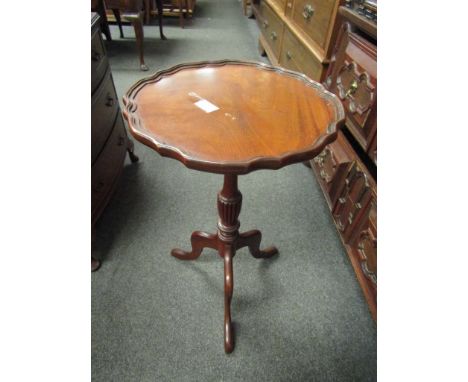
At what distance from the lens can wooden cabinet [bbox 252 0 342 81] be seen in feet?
5.27

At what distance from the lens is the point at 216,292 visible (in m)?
1.26

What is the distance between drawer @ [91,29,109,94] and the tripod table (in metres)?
0.48

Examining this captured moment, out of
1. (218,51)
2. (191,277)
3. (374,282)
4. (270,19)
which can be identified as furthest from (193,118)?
(218,51)

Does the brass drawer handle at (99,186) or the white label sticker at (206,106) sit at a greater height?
the white label sticker at (206,106)

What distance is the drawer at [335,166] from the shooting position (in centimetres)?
135

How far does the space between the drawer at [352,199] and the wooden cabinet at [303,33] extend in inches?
29.1

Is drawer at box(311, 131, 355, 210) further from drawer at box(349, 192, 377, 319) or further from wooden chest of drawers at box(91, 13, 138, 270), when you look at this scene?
wooden chest of drawers at box(91, 13, 138, 270)

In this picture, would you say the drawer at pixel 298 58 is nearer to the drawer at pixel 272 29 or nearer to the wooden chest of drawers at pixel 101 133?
the drawer at pixel 272 29

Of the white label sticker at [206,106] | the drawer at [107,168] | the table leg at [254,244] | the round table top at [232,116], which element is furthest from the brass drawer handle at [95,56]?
the table leg at [254,244]

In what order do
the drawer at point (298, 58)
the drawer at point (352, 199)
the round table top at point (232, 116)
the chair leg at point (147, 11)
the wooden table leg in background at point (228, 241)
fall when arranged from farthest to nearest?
the chair leg at point (147, 11) < the drawer at point (298, 58) < the drawer at point (352, 199) < the wooden table leg in background at point (228, 241) < the round table top at point (232, 116)

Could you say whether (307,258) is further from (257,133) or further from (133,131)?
(133,131)

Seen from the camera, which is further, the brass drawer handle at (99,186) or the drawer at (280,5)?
the drawer at (280,5)

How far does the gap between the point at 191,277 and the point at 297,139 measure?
2.84ft

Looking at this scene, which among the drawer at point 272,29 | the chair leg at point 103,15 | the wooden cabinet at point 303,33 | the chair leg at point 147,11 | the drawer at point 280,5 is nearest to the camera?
the wooden cabinet at point 303,33
